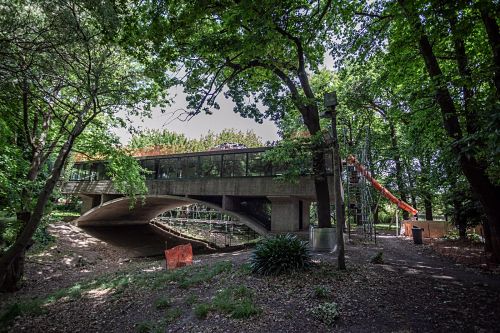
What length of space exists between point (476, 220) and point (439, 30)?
33.4 ft

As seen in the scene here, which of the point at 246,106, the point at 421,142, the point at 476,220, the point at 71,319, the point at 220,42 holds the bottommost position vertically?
the point at 71,319

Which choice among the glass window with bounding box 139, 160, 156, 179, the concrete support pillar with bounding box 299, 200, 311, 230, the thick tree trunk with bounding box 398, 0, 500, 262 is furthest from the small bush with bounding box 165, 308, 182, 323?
the glass window with bounding box 139, 160, 156, 179

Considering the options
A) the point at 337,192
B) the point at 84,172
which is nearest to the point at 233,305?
the point at 337,192

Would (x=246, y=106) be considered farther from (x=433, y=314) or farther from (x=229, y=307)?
(x=433, y=314)

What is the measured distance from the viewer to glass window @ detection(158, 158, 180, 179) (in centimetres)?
2145

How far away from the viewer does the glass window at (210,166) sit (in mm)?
18958

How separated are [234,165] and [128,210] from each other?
1500cm

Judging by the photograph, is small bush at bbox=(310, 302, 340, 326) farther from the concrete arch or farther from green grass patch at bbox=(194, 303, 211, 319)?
the concrete arch

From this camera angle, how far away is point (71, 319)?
705 cm

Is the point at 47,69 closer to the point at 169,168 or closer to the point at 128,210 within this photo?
the point at 169,168

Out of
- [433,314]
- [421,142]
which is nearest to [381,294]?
[433,314]

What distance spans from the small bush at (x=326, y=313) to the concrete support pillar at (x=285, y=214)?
1049 centimetres

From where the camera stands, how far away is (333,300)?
5.48m

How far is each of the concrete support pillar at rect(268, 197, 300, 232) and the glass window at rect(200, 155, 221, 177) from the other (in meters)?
4.75
